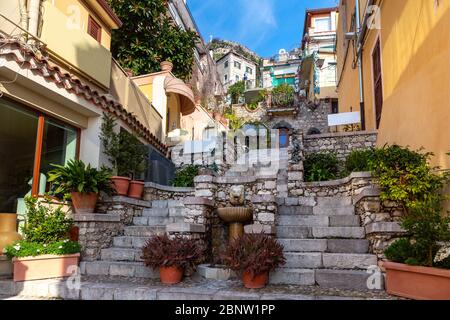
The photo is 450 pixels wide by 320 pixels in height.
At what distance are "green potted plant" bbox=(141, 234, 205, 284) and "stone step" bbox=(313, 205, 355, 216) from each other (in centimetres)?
293

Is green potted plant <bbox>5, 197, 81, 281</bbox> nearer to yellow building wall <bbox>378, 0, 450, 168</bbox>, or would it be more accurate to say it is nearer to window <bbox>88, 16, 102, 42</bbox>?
window <bbox>88, 16, 102, 42</bbox>

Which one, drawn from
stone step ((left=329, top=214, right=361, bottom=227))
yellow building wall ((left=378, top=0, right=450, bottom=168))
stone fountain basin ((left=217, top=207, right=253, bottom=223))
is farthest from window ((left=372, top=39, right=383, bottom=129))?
stone fountain basin ((left=217, top=207, right=253, bottom=223))

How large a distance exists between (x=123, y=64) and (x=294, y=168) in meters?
9.12

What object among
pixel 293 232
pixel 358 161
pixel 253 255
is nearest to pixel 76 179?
pixel 253 255

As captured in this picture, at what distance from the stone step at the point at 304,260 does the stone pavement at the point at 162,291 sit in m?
0.56

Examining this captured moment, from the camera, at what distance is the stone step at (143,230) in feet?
24.2

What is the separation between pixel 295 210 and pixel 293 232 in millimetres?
1024

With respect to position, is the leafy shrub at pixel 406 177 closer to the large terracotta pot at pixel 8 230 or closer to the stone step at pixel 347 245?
the stone step at pixel 347 245

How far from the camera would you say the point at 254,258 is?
Answer: 16.8ft

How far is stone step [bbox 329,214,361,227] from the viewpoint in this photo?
265 inches

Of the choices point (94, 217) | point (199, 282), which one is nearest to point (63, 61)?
point (94, 217)

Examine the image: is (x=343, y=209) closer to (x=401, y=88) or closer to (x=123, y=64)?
(x=401, y=88)

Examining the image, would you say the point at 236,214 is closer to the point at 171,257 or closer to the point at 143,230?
the point at 171,257

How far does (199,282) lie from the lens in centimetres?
573
